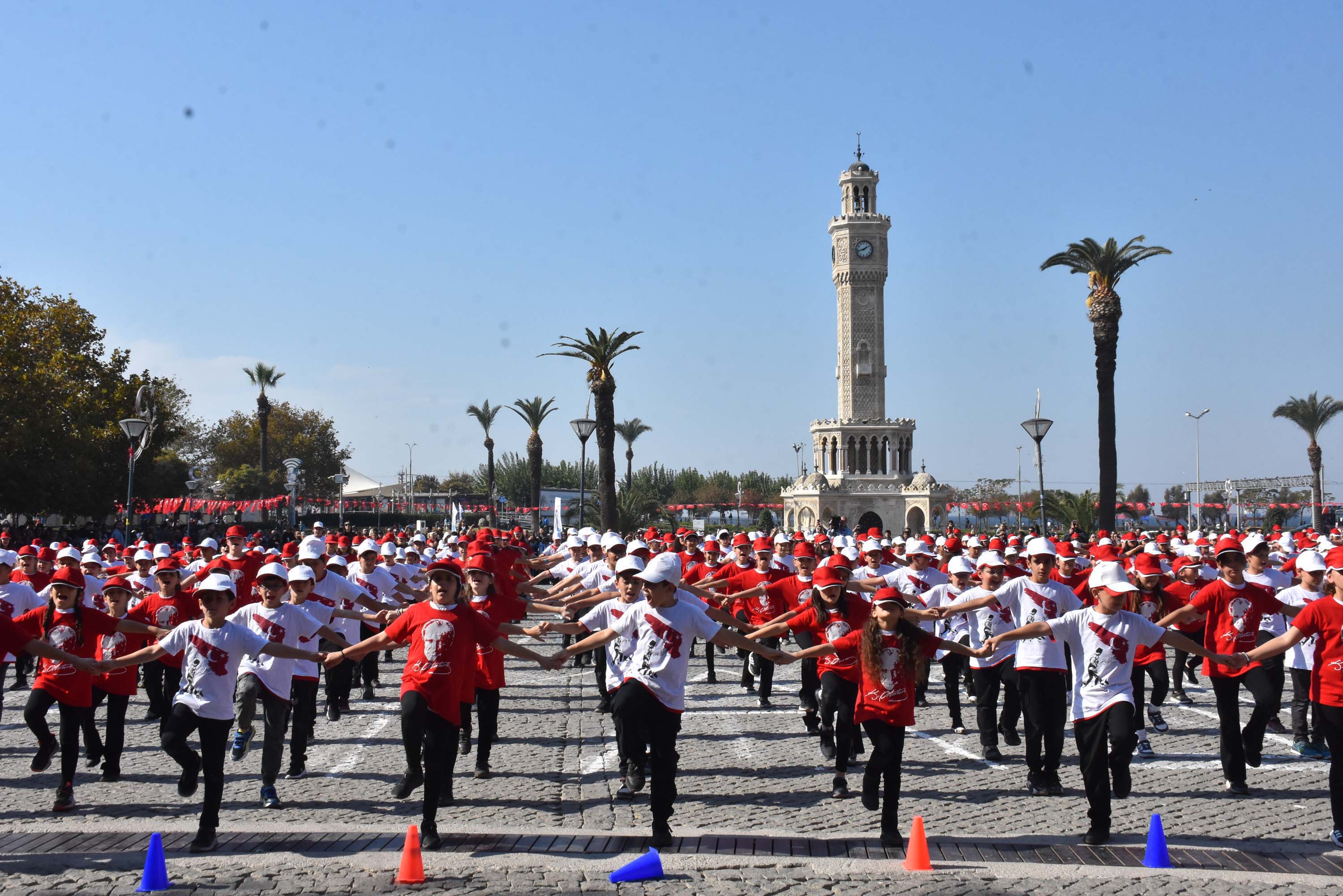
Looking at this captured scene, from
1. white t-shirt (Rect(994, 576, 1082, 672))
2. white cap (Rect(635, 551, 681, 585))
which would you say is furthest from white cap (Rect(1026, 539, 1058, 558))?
white cap (Rect(635, 551, 681, 585))

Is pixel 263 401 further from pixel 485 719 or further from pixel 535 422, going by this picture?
pixel 485 719

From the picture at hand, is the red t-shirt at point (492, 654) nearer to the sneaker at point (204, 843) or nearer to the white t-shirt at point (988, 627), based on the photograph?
the sneaker at point (204, 843)

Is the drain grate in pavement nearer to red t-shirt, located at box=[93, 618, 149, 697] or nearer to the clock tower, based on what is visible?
red t-shirt, located at box=[93, 618, 149, 697]

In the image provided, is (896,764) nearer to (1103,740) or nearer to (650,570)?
(1103,740)

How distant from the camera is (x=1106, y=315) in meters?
35.6

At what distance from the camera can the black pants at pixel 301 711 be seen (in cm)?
980

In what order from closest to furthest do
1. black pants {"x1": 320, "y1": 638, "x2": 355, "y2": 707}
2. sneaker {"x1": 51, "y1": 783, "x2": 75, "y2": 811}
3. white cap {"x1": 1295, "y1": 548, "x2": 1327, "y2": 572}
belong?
sneaker {"x1": 51, "y1": 783, "x2": 75, "y2": 811}, white cap {"x1": 1295, "y1": 548, "x2": 1327, "y2": 572}, black pants {"x1": 320, "y1": 638, "x2": 355, "y2": 707}

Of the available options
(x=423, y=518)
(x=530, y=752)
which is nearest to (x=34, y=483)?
(x=530, y=752)

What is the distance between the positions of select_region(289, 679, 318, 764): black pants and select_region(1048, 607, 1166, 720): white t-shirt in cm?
559

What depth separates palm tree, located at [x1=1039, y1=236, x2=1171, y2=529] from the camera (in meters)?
34.5

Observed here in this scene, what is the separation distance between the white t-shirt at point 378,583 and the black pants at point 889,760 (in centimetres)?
789

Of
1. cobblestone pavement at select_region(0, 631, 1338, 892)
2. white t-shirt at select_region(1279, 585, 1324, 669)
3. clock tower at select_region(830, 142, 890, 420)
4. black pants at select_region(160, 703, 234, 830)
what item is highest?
clock tower at select_region(830, 142, 890, 420)

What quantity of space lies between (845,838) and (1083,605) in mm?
3889

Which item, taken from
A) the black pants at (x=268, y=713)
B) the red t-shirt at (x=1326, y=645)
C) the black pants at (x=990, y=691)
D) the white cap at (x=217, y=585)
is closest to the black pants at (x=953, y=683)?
the black pants at (x=990, y=691)
